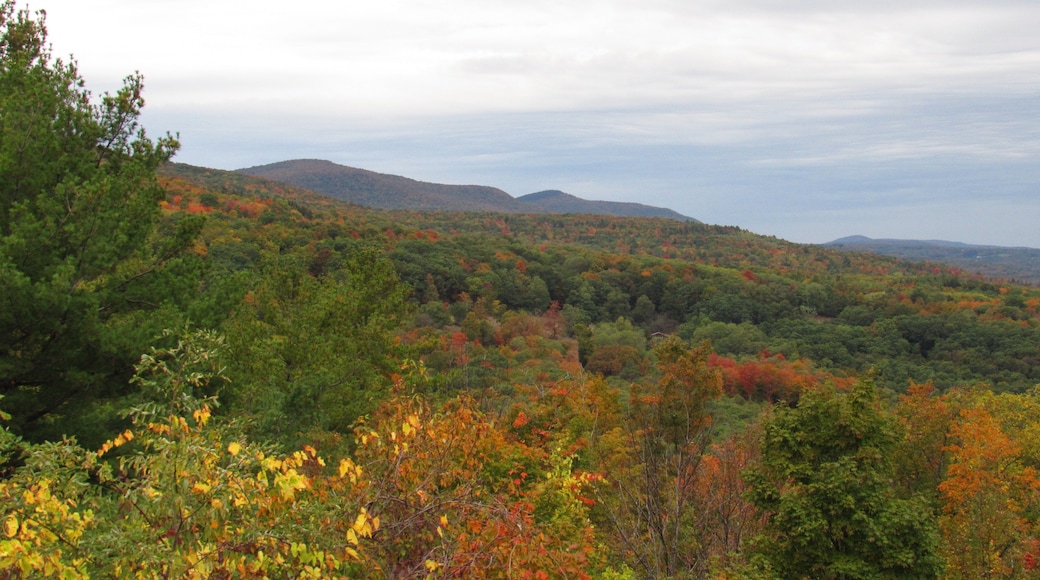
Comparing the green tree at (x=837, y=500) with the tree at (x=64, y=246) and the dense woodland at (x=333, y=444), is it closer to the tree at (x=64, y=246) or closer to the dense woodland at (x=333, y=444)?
the dense woodland at (x=333, y=444)

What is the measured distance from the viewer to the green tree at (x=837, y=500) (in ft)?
35.2

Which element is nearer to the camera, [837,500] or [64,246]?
[64,246]

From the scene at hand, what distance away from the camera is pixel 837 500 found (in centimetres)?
1104

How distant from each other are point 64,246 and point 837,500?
11.6 metres

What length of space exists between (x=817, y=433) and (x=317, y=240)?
53314mm

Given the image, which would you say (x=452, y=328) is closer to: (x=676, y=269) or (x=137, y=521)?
(x=676, y=269)

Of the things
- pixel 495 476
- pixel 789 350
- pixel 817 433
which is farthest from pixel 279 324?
pixel 789 350

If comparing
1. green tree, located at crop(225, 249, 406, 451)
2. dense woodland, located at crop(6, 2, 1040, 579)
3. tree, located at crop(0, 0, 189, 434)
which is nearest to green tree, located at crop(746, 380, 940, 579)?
dense woodland, located at crop(6, 2, 1040, 579)

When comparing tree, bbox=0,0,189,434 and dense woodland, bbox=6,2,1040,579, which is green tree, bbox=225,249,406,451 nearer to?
dense woodland, bbox=6,2,1040,579

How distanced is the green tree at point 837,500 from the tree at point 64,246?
9.74 meters

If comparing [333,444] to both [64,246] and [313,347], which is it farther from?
[64,246]

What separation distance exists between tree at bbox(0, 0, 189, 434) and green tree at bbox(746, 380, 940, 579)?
9.74 m

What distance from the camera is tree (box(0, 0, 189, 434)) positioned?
28.7ft

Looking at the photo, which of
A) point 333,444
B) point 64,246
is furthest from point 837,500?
point 64,246
